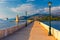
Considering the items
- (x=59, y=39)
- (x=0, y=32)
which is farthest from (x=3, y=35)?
(x=59, y=39)

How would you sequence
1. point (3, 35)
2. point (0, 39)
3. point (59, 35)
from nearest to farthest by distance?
point (59, 35) < point (0, 39) < point (3, 35)

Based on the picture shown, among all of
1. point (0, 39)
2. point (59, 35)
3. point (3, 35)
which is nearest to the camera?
point (59, 35)

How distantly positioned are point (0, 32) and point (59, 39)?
20.1ft

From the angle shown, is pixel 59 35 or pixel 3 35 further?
pixel 3 35

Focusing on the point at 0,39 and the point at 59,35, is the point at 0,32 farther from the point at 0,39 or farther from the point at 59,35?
the point at 59,35

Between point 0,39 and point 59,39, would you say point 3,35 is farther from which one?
point 59,39

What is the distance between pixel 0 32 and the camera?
17.7 meters

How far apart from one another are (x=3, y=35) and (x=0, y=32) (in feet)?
3.80

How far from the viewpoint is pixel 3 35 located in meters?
18.8

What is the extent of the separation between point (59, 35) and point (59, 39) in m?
0.36

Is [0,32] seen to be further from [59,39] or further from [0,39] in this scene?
[59,39]

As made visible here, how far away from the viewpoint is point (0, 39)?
1686 cm

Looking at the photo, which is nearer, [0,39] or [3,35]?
[0,39]

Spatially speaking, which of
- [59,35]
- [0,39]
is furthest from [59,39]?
[0,39]
